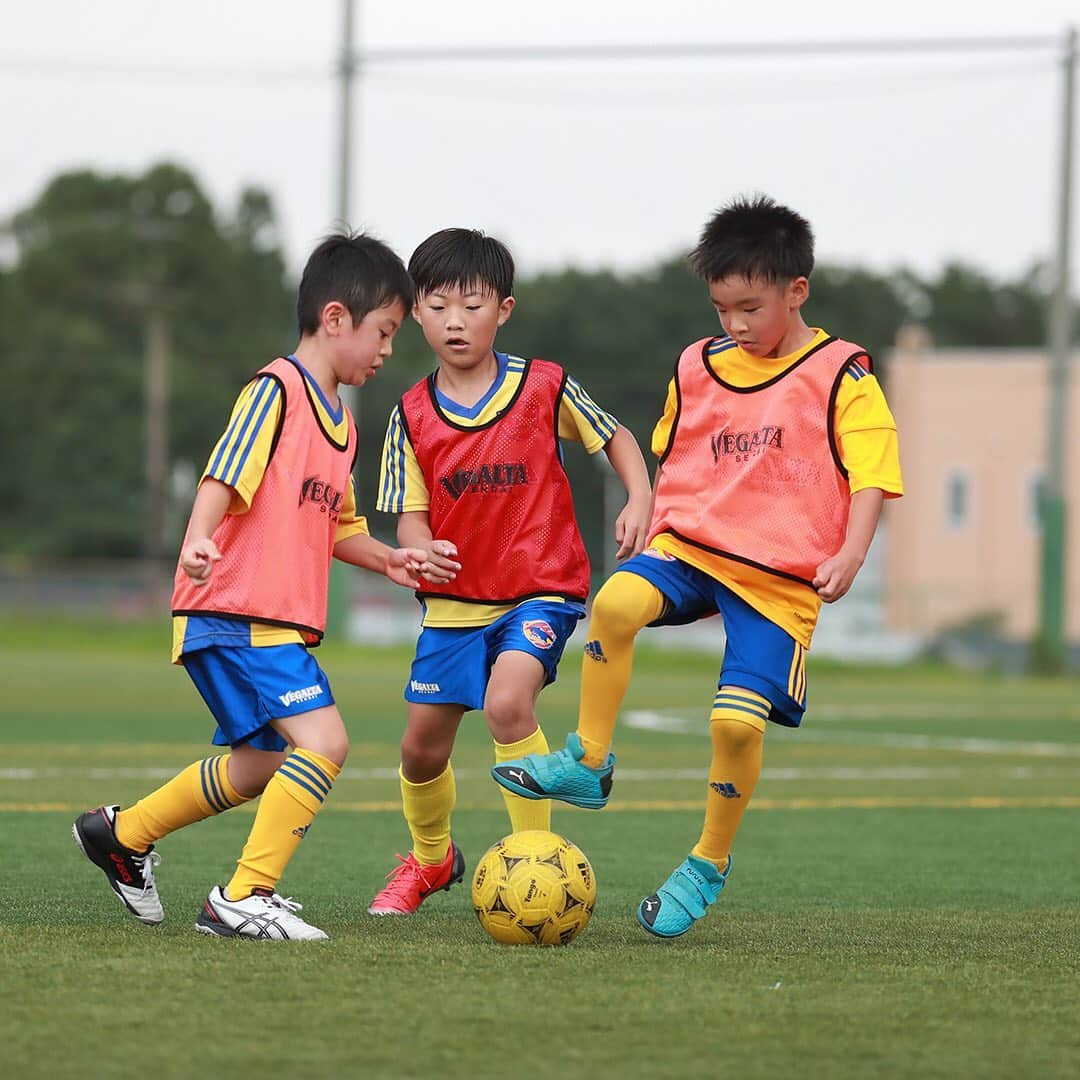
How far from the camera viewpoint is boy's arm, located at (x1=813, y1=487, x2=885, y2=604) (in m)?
4.99

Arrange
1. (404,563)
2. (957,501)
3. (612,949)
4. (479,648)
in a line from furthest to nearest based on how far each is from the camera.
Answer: (957,501)
(479,648)
(404,563)
(612,949)

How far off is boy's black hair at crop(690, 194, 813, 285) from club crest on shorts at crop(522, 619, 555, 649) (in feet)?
3.54

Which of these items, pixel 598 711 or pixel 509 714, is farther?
pixel 509 714

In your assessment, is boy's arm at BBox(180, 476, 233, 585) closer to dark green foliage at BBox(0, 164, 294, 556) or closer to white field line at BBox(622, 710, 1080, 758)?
white field line at BBox(622, 710, 1080, 758)

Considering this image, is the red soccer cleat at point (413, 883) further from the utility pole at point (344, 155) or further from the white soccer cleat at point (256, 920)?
the utility pole at point (344, 155)

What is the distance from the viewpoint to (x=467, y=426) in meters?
5.70

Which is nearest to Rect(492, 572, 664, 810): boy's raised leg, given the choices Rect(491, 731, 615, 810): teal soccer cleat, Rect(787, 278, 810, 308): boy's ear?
Rect(491, 731, 615, 810): teal soccer cleat

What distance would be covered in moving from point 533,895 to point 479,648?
39.3 inches

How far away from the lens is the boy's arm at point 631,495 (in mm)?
5453

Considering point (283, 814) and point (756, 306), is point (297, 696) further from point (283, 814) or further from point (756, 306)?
point (756, 306)

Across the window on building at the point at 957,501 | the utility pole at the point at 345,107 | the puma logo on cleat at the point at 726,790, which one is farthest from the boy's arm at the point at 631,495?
the window on building at the point at 957,501

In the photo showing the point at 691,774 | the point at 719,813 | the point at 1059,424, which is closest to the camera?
the point at 719,813

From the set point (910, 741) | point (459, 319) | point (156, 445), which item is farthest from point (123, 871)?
point (156, 445)

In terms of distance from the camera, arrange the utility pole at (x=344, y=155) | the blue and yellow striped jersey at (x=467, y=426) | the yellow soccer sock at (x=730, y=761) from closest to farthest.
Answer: the yellow soccer sock at (x=730, y=761)
the blue and yellow striped jersey at (x=467, y=426)
the utility pole at (x=344, y=155)
